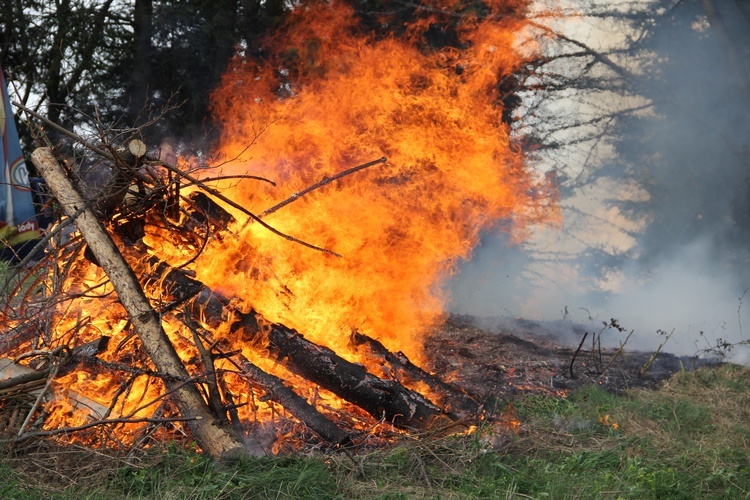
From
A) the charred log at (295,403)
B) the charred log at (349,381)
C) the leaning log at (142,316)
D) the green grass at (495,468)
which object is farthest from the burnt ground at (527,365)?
the leaning log at (142,316)

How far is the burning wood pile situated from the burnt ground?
15.6 inches

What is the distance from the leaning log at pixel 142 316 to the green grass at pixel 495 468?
0.17m

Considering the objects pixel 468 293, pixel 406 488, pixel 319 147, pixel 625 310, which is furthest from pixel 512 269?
pixel 406 488

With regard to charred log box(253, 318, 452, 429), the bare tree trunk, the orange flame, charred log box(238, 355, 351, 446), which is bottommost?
charred log box(238, 355, 351, 446)

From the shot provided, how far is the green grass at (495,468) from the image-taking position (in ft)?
12.9

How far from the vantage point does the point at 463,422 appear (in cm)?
494

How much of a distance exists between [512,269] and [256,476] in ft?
35.0

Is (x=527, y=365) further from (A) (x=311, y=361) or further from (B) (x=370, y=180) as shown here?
(B) (x=370, y=180)

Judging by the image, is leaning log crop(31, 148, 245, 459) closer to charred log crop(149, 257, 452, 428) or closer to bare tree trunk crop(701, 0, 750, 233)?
charred log crop(149, 257, 452, 428)

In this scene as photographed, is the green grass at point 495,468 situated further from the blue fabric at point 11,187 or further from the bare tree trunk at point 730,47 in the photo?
the blue fabric at point 11,187

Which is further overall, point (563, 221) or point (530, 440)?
point (563, 221)

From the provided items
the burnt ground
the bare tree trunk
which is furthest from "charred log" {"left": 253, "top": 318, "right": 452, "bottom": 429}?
the bare tree trunk

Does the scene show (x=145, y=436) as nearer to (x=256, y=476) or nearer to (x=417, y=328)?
(x=256, y=476)

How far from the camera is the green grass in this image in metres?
3.93
